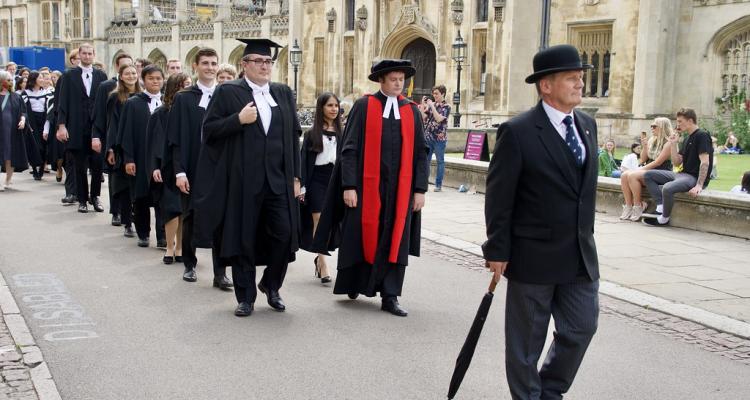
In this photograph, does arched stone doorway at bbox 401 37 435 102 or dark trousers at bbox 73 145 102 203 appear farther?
arched stone doorway at bbox 401 37 435 102

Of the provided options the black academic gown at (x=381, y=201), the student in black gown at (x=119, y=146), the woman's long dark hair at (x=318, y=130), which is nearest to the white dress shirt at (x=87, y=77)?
the student in black gown at (x=119, y=146)

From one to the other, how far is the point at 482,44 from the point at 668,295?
71.2ft

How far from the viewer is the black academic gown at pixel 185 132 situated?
302 inches

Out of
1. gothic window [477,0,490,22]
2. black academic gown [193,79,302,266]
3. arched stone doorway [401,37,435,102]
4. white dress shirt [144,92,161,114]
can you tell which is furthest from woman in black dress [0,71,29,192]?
arched stone doorway [401,37,435,102]

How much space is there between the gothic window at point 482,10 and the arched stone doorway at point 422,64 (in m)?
3.01

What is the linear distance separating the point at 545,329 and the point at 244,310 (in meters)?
2.90

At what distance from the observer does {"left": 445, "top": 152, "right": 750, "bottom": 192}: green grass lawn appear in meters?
15.1

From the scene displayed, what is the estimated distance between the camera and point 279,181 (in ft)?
20.8

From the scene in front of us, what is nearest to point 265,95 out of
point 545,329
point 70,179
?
point 545,329

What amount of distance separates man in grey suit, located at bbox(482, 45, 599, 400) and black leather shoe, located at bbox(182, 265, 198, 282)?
13.7ft

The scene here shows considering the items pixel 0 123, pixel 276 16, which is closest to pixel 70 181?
pixel 0 123

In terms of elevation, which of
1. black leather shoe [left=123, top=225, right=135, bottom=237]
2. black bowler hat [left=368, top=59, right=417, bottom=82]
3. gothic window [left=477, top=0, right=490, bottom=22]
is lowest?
black leather shoe [left=123, top=225, right=135, bottom=237]

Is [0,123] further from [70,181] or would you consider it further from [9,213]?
[9,213]

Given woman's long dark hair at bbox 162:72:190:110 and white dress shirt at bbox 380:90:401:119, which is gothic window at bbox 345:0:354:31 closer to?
woman's long dark hair at bbox 162:72:190:110
